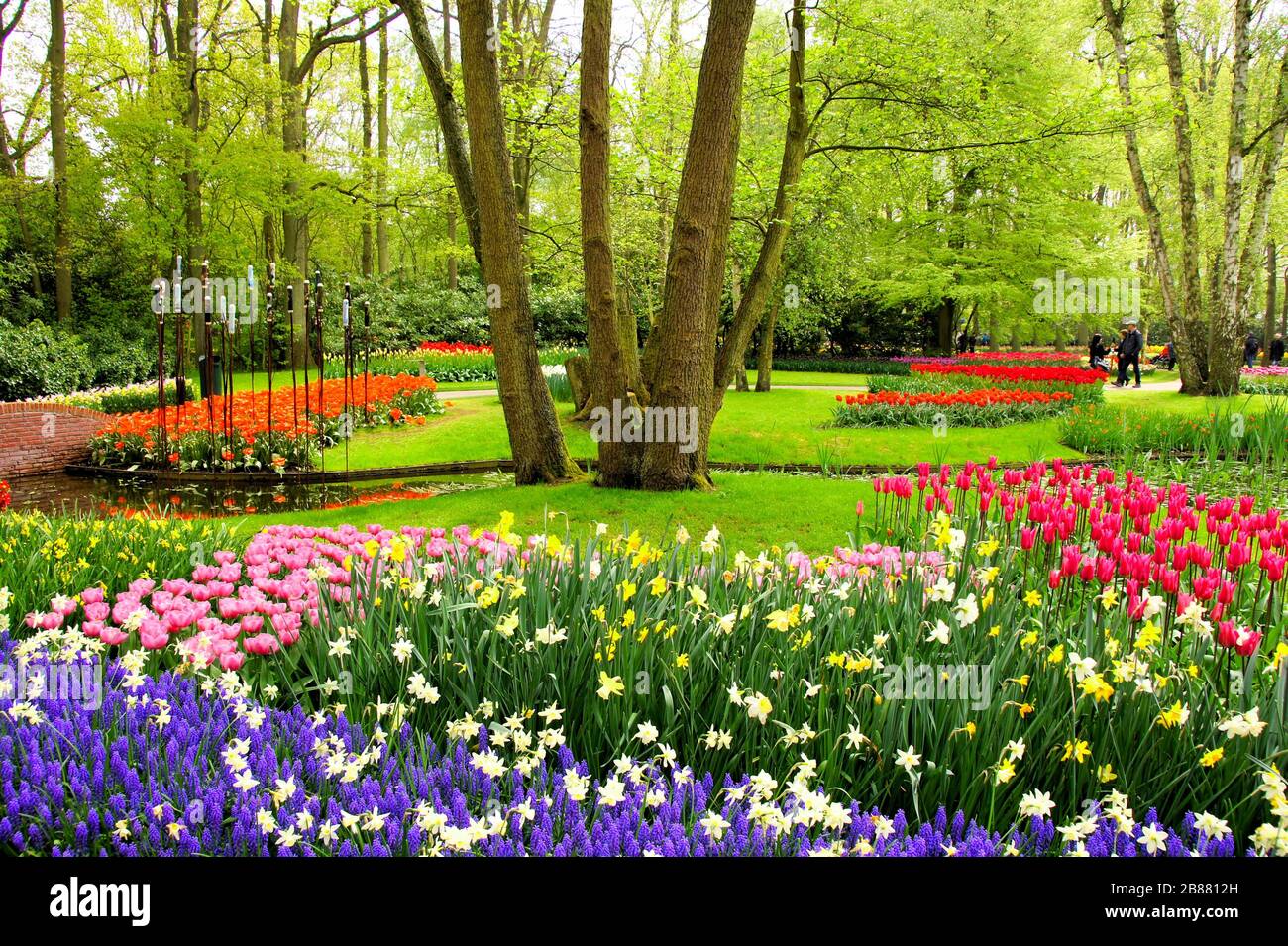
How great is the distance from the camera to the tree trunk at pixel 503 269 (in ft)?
26.6

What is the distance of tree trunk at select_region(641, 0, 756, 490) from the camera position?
301 inches

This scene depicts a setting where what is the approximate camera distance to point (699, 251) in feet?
26.2

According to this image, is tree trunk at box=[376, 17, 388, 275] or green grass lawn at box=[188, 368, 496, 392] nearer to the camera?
green grass lawn at box=[188, 368, 496, 392]

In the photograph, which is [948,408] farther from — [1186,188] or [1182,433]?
[1186,188]

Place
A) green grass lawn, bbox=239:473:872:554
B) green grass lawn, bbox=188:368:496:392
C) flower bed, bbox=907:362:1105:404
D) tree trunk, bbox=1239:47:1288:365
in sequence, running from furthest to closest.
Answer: green grass lawn, bbox=188:368:496:392 → tree trunk, bbox=1239:47:1288:365 → flower bed, bbox=907:362:1105:404 → green grass lawn, bbox=239:473:872:554

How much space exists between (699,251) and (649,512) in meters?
2.38

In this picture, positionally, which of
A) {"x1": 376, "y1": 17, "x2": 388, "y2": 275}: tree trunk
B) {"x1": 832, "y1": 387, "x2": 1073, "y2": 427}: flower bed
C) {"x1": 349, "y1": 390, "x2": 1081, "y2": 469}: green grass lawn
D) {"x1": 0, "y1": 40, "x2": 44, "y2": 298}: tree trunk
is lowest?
{"x1": 349, "y1": 390, "x2": 1081, "y2": 469}: green grass lawn

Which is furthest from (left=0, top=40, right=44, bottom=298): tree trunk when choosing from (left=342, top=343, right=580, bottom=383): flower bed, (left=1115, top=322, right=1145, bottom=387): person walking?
(left=1115, top=322, right=1145, bottom=387): person walking

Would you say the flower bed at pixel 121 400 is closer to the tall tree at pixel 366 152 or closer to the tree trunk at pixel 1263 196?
the tall tree at pixel 366 152

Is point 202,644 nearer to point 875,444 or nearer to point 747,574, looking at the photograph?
point 747,574

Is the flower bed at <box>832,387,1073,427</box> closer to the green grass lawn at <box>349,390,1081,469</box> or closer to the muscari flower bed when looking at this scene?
the green grass lawn at <box>349,390,1081,469</box>

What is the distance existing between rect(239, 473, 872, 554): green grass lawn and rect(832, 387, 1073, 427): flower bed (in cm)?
615

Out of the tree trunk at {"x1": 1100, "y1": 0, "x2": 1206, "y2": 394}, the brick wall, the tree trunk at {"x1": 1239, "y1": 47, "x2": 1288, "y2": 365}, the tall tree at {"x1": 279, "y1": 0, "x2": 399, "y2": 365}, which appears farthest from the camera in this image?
the tall tree at {"x1": 279, "y1": 0, "x2": 399, "y2": 365}

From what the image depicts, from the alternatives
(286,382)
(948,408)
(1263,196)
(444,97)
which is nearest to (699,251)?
(444,97)
